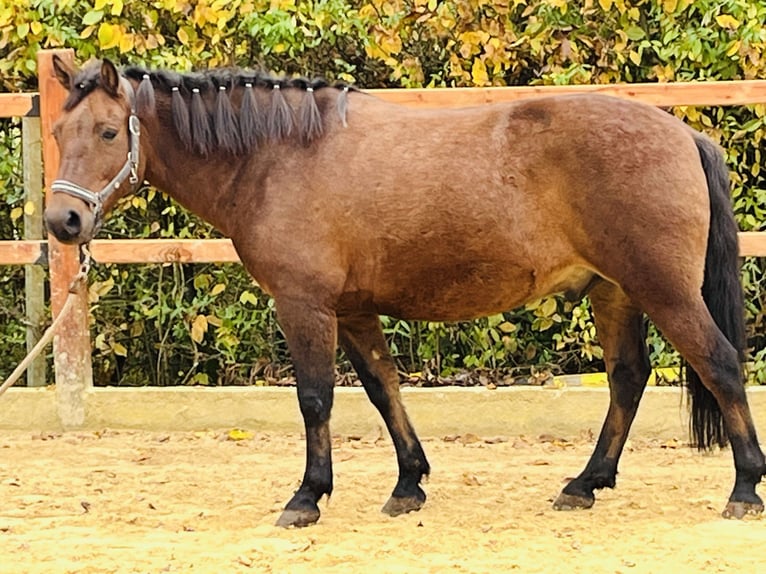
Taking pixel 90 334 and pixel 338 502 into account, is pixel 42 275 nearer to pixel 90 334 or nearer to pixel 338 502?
pixel 90 334

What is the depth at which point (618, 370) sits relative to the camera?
529 centimetres

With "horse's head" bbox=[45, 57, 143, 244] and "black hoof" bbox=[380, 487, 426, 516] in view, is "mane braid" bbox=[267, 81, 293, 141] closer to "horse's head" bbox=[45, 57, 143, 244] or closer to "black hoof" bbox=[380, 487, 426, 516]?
"horse's head" bbox=[45, 57, 143, 244]

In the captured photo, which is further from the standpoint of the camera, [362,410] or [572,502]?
[362,410]

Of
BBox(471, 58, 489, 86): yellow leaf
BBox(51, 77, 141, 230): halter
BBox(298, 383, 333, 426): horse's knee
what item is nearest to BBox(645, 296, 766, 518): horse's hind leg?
BBox(298, 383, 333, 426): horse's knee

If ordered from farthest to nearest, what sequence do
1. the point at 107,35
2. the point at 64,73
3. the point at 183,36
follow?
the point at 183,36 < the point at 107,35 < the point at 64,73

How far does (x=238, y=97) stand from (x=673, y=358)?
3.13 meters

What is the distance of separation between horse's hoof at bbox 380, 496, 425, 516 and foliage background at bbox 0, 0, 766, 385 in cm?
210

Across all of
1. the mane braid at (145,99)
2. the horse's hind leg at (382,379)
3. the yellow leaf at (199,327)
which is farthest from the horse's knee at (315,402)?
the yellow leaf at (199,327)

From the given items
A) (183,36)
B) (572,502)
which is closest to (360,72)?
(183,36)

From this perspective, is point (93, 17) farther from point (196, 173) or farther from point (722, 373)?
point (722, 373)

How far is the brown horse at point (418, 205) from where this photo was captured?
4730mm

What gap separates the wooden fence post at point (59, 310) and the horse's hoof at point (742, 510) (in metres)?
3.70

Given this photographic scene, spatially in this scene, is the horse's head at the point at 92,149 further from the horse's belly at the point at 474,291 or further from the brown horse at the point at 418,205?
the horse's belly at the point at 474,291

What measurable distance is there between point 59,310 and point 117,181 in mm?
2218
